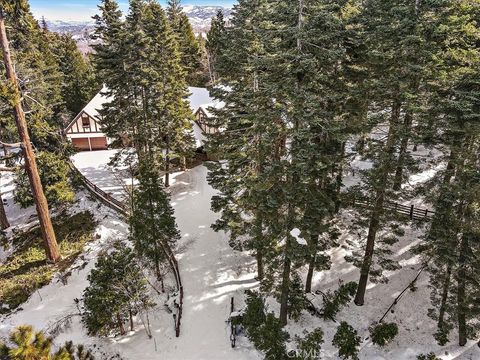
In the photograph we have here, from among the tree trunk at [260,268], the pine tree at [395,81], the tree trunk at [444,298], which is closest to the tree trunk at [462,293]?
the tree trunk at [444,298]

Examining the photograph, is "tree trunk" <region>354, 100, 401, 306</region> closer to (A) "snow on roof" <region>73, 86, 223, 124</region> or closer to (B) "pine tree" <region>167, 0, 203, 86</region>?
(A) "snow on roof" <region>73, 86, 223, 124</region>

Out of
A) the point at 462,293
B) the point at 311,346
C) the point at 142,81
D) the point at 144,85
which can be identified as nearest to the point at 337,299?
the point at 311,346

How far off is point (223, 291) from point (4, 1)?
1724 centimetres

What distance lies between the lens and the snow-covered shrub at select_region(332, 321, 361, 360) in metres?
15.3

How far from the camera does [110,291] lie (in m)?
14.7

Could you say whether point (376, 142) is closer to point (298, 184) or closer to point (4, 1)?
point (298, 184)

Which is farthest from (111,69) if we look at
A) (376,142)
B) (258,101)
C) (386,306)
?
(386,306)

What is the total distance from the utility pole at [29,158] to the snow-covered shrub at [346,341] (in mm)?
15850

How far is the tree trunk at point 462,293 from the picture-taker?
1420cm

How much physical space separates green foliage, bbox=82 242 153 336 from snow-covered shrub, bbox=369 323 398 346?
11.1 m

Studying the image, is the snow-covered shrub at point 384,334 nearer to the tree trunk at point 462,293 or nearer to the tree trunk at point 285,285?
the tree trunk at point 462,293

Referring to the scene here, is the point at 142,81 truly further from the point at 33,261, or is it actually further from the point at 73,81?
the point at 73,81

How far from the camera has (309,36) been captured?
39.1ft

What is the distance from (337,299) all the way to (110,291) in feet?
36.9
